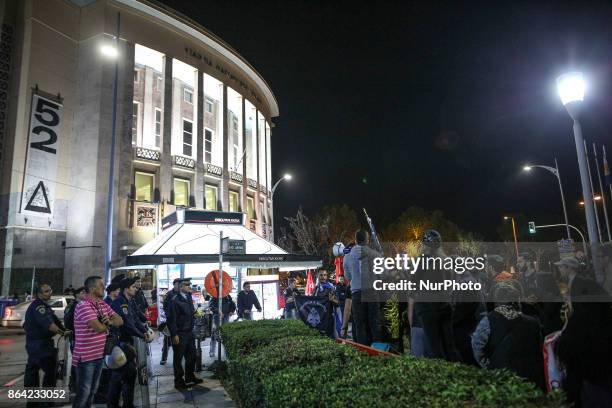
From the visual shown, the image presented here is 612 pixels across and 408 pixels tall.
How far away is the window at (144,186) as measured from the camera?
29281mm

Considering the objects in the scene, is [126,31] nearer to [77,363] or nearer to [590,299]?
[77,363]

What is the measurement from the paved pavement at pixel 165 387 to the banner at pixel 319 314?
2415 mm

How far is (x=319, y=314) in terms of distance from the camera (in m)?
9.65

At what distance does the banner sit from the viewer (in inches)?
379

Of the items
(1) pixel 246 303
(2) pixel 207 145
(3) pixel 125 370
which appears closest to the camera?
(3) pixel 125 370

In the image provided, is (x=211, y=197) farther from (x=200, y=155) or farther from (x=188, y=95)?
(x=188, y=95)

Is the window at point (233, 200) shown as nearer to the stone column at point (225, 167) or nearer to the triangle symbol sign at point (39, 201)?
the stone column at point (225, 167)

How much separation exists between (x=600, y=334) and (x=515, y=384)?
1.39 m

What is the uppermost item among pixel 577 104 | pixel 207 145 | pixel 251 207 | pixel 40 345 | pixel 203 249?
pixel 207 145

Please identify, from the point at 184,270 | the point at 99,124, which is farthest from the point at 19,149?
the point at 184,270

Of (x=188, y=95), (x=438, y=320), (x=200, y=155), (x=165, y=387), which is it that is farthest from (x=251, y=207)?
(x=438, y=320)

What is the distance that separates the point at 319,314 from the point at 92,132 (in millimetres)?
23882

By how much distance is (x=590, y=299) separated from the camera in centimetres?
367

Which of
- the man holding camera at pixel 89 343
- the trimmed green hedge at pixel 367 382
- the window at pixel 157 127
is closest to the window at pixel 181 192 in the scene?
the window at pixel 157 127
